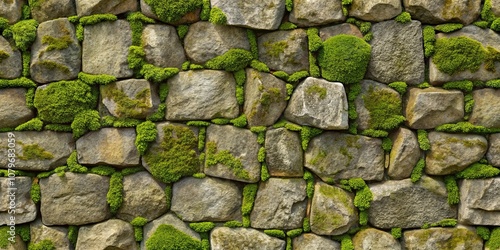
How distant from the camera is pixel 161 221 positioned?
9.45 feet

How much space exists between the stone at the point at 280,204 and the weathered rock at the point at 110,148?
0.87m

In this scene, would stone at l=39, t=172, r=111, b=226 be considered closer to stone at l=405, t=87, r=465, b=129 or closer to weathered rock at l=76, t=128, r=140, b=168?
weathered rock at l=76, t=128, r=140, b=168

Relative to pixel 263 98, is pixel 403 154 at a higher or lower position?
lower

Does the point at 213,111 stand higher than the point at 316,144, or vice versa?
the point at 213,111

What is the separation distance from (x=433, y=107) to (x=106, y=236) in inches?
90.9

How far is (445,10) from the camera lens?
9.33 feet

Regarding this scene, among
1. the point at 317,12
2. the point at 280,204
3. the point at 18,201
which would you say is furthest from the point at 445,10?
the point at 18,201

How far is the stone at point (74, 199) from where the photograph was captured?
2846mm

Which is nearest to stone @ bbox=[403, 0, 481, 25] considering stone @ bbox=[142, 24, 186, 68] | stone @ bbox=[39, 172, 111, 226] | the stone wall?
the stone wall

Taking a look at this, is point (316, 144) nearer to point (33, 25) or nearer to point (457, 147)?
point (457, 147)

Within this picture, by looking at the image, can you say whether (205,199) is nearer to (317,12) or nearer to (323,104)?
(323,104)

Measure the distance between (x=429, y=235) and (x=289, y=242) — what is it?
0.93m

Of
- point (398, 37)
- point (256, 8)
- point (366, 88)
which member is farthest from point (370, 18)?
point (256, 8)

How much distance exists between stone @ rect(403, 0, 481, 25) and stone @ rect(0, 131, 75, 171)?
2484 mm
